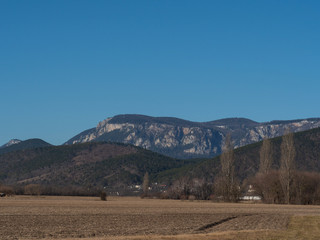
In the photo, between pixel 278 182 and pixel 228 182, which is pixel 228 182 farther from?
pixel 278 182

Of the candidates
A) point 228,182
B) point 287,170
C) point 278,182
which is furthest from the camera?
point 228,182

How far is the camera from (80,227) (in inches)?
1801

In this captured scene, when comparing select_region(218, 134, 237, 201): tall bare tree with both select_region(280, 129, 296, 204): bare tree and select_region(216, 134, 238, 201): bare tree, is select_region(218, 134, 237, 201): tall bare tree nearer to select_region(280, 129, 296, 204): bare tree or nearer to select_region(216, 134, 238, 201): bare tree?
select_region(216, 134, 238, 201): bare tree

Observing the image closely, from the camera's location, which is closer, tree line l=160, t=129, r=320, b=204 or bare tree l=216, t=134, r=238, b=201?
tree line l=160, t=129, r=320, b=204

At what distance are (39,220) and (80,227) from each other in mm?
8335

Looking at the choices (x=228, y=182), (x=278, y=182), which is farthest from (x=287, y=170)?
(x=228, y=182)

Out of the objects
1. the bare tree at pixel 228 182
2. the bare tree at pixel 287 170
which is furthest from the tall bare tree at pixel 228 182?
the bare tree at pixel 287 170

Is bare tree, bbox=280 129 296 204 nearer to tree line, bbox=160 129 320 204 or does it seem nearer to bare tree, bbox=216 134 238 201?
tree line, bbox=160 129 320 204

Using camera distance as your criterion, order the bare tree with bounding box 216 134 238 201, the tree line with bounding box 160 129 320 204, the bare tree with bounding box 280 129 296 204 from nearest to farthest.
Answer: the bare tree with bounding box 280 129 296 204 < the tree line with bounding box 160 129 320 204 < the bare tree with bounding box 216 134 238 201

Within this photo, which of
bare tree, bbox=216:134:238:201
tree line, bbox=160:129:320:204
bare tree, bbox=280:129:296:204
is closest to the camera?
bare tree, bbox=280:129:296:204

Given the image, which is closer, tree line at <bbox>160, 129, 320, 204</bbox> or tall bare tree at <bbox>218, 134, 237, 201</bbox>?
tree line at <bbox>160, 129, 320, 204</bbox>

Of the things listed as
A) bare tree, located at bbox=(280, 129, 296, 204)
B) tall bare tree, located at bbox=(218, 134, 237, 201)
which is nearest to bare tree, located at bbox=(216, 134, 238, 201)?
tall bare tree, located at bbox=(218, 134, 237, 201)

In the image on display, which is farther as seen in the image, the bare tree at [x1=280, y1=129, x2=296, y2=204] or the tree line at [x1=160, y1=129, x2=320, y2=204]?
the tree line at [x1=160, y1=129, x2=320, y2=204]

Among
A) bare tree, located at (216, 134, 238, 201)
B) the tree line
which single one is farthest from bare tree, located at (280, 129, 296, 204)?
bare tree, located at (216, 134, 238, 201)
